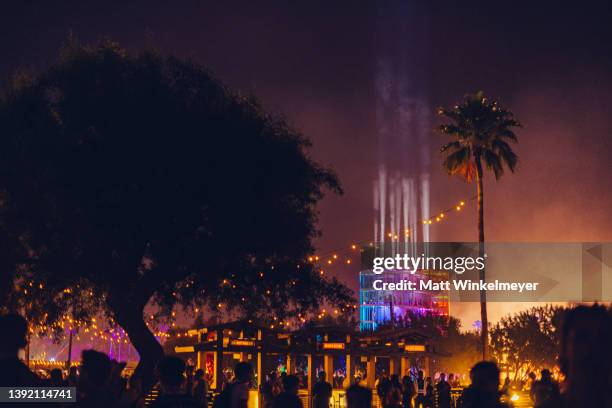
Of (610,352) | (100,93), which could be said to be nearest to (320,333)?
(100,93)

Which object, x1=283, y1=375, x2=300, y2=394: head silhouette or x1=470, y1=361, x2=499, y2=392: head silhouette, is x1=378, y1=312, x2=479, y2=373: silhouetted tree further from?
x1=470, y1=361, x2=499, y2=392: head silhouette

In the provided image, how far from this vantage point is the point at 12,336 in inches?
257

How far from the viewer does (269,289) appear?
97.1 ft

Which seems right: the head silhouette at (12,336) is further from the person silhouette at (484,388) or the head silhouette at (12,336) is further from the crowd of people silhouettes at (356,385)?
the person silhouette at (484,388)

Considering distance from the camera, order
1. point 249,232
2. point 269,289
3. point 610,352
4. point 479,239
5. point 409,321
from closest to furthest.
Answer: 1. point 610,352
2. point 249,232
3. point 269,289
4. point 479,239
5. point 409,321

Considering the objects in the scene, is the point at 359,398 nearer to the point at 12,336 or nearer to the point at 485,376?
the point at 485,376

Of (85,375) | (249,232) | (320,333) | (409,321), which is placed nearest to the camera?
(85,375)

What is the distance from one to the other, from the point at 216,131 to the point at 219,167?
1.20 meters

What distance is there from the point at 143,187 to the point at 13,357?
19.9 metres

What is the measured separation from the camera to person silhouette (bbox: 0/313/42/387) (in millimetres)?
6438

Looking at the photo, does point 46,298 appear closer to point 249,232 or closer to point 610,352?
point 249,232

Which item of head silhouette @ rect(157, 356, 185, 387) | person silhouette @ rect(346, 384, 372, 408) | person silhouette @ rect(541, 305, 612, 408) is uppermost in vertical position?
person silhouette @ rect(541, 305, 612, 408)

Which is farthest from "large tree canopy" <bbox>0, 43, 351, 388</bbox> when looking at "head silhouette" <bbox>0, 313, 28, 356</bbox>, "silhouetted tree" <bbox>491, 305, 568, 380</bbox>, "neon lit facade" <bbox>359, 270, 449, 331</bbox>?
"neon lit facade" <bbox>359, 270, 449, 331</bbox>

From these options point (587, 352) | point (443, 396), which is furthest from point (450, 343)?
point (587, 352)
